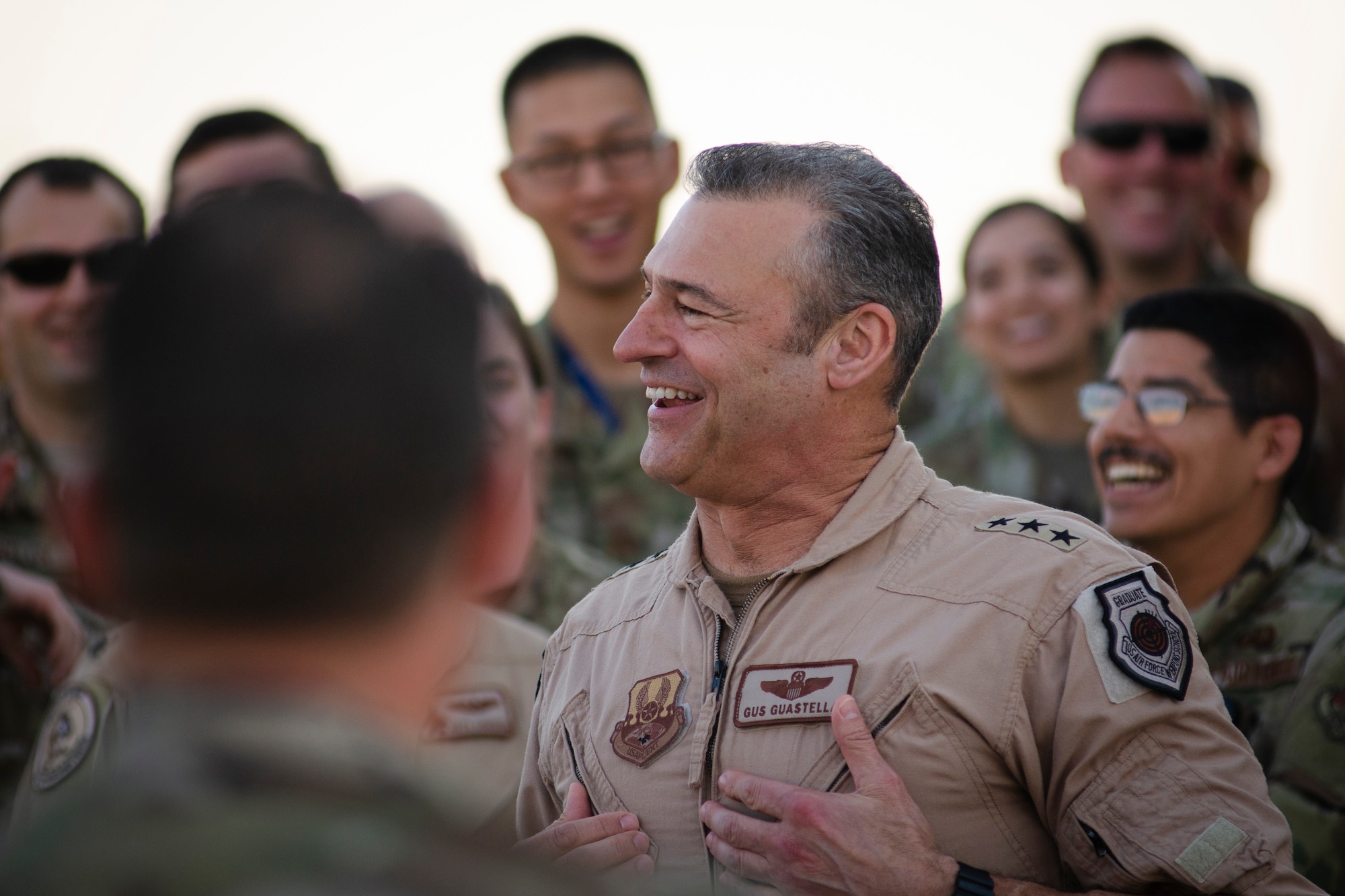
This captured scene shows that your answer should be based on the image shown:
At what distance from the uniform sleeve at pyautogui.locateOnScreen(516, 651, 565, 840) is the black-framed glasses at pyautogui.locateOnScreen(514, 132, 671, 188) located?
3.45m

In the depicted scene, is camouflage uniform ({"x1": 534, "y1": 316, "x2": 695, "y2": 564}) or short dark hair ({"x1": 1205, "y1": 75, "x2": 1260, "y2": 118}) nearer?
camouflage uniform ({"x1": 534, "y1": 316, "x2": 695, "y2": 564})

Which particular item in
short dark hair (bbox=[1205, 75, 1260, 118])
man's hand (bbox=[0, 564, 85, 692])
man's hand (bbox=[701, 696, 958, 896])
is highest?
short dark hair (bbox=[1205, 75, 1260, 118])

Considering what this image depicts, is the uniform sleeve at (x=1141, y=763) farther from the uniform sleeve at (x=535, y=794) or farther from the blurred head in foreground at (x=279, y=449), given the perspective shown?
the blurred head in foreground at (x=279, y=449)

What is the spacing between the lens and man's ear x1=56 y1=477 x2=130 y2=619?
1.47 meters

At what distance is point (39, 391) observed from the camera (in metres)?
6.10

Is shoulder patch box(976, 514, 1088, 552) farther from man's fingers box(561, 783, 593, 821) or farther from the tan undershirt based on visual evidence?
man's fingers box(561, 783, 593, 821)

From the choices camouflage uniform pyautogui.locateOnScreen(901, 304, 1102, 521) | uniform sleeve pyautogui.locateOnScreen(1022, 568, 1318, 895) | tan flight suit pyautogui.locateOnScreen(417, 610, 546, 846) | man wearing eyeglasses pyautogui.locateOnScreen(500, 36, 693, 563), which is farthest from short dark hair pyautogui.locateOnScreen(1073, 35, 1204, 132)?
uniform sleeve pyautogui.locateOnScreen(1022, 568, 1318, 895)

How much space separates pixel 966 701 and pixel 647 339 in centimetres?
114

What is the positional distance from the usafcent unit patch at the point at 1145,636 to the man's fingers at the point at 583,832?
3.49 feet

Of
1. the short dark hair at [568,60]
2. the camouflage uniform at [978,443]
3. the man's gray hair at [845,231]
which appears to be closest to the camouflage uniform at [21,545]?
the short dark hair at [568,60]

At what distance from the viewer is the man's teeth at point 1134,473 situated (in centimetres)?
452

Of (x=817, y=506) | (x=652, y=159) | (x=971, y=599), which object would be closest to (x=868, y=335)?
(x=817, y=506)

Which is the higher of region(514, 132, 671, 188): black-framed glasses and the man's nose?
region(514, 132, 671, 188): black-framed glasses

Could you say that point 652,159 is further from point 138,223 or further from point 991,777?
point 991,777
